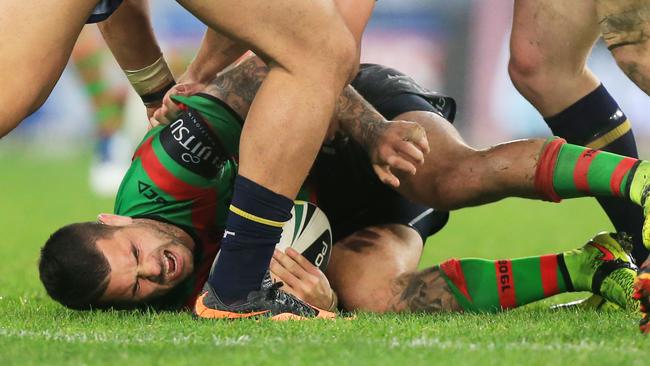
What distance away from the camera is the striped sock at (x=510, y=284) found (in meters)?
4.30

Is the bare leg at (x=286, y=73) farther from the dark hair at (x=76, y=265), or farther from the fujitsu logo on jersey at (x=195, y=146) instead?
the dark hair at (x=76, y=265)

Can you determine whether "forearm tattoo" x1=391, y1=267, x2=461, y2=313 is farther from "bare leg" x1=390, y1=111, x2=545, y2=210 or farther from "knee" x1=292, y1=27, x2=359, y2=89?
"knee" x1=292, y1=27, x2=359, y2=89

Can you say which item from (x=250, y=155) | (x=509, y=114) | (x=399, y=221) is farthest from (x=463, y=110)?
(x=250, y=155)

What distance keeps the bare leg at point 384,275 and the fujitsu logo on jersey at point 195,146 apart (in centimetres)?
72

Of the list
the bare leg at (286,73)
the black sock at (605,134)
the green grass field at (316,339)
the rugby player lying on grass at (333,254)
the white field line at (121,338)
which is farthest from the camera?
the black sock at (605,134)

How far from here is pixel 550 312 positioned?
4262 millimetres

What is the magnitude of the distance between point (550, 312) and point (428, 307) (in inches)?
17.6

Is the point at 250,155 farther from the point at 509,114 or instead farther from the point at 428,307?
the point at 509,114

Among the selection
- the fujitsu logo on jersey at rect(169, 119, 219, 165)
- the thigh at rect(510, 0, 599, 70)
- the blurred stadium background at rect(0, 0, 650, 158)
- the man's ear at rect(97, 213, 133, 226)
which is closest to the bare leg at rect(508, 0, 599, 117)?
the thigh at rect(510, 0, 599, 70)

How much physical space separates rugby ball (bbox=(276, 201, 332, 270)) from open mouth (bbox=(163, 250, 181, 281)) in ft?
1.31

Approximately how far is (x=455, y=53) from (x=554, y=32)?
45.2 ft

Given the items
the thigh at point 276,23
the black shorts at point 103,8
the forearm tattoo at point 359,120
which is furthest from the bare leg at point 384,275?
the black shorts at point 103,8

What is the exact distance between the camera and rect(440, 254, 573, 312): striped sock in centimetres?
430

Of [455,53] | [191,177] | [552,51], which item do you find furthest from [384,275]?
[455,53]
